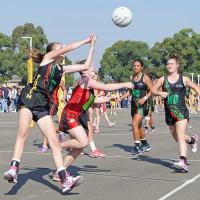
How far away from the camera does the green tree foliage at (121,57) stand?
91713mm

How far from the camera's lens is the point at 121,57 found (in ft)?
318

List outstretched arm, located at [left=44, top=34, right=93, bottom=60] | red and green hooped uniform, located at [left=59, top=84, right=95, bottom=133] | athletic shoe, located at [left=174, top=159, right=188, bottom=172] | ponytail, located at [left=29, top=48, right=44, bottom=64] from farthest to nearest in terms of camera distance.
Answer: athletic shoe, located at [left=174, top=159, right=188, bottom=172] < red and green hooped uniform, located at [left=59, top=84, right=95, bottom=133] < ponytail, located at [left=29, top=48, right=44, bottom=64] < outstretched arm, located at [left=44, top=34, right=93, bottom=60]

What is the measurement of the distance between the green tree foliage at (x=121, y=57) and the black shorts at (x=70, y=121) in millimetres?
80873

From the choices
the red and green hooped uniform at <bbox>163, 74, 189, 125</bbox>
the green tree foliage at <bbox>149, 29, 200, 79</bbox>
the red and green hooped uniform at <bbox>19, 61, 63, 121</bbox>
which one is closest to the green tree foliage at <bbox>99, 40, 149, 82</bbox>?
the green tree foliage at <bbox>149, 29, 200, 79</bbox>

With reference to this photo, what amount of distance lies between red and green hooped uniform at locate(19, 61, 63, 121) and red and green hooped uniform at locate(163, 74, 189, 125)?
A: 288cm

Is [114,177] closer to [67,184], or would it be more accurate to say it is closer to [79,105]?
[79,105]

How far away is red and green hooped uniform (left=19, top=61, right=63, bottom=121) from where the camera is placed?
26.2 feet

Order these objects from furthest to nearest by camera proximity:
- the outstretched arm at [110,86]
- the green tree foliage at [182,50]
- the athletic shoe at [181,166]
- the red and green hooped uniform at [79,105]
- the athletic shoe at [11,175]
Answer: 1. the green tree foliage at [182,50]
2. the athletic shoe at [181,166]
3. the red and green hooped uniform at [79,105]
4. the outstretched arm at [110,86]
5. the athletic shoe at [11,175]

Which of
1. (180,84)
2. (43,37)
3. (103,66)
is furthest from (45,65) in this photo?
(103,66)

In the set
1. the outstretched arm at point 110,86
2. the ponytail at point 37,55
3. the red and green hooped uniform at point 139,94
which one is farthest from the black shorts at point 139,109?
the ponytail at point 37,55

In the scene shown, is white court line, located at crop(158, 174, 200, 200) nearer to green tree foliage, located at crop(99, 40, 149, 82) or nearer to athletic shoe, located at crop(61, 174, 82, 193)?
athletic shoe, located at crop(61, 174, 82, 193)

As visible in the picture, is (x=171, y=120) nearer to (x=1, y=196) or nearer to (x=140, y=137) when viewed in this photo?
(x=140, y=137)

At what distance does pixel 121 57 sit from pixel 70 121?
8816 cm

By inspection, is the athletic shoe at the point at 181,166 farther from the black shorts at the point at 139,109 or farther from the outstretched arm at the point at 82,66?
the black shorts at the point at 139,109
